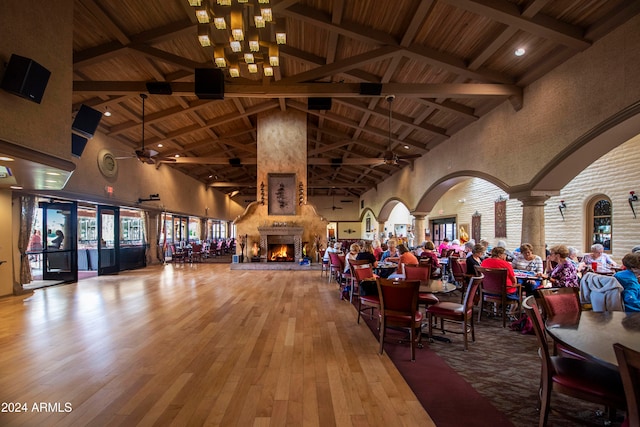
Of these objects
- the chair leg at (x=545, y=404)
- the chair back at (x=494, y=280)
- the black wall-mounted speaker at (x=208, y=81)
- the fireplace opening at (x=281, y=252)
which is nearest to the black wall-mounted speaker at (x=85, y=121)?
the black wall-mounted speaker at (x=208, y=81)

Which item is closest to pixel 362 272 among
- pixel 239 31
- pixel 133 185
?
pixel 239 31

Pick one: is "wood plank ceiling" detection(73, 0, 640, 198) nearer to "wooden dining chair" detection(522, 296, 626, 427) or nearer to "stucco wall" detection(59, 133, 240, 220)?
"stucco wall" detection(59, 133, 240, 220)

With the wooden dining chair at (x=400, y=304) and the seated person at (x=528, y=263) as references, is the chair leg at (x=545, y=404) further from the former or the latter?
the seated person at (x=528, y=263)

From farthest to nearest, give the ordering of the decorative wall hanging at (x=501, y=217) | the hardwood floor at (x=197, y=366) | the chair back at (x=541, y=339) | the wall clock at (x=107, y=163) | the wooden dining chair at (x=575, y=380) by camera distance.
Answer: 1. the decorative wall hanging at (x=501, y=217)
2. the wall clock at (x=107, y=163)
3. the hardwood floor at (x=197, y=366)
4. the chair back at (x=541, y=339)
5. the wooden dining chair at (x=575, y=380)

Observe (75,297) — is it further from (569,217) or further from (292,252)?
(569,217)

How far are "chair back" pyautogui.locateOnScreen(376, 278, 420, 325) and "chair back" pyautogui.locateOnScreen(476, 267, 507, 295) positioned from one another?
1908 millimetres

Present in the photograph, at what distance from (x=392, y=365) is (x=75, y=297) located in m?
6.89

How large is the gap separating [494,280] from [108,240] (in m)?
11.6

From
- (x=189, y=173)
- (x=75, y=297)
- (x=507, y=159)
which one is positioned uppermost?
(x=189, y=173)

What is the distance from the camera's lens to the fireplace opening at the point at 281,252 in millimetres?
12016

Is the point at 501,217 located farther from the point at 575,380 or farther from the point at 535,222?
the point at 575,380

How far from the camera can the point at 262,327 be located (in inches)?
179

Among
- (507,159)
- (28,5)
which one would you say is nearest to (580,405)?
(507,159)

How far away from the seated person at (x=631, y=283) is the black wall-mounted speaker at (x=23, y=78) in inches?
261
